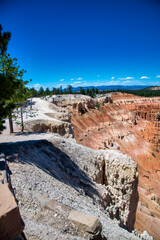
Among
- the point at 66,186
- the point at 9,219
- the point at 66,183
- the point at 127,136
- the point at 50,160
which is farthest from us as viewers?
the point at 127,136

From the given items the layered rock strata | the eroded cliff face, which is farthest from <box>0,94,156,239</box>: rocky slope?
the eroded cliff face

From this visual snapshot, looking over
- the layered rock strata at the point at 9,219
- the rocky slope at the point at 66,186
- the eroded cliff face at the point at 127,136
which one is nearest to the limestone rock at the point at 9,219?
the layered rock strata at the point at 9,219

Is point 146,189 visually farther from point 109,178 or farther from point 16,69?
point 16,69

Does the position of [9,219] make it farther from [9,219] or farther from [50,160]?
[50,160]

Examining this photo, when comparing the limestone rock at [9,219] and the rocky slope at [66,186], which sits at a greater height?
the limestone rock at [9,219]

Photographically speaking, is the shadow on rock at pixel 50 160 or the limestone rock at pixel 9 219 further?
the shadow on rock at pixel 50 160

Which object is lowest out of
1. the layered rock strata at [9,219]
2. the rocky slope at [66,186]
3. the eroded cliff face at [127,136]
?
the eroded cliff face at [127,136]

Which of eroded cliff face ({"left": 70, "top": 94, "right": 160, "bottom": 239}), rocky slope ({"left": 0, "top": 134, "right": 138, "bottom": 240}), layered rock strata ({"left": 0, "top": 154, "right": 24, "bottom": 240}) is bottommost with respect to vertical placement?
eroded cliff face ({"left": 70, "top": 94, "right": 160, "bottom": 239})

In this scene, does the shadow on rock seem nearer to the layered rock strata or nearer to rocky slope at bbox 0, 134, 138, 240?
rocky slope at bbox 0, 134, 138, 240

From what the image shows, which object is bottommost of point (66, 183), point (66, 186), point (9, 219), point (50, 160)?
point (66, 183)

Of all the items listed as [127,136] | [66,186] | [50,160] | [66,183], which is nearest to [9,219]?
[66,186]

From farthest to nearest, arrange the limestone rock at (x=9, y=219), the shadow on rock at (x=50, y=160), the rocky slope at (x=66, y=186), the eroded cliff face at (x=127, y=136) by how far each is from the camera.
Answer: the eroded cliff face at (x=127, y=136)
the shadow on rock at (x=50, y=160)
the rocky slope at (x=66, y=186)
the limestone rock at (x=9, y=219)

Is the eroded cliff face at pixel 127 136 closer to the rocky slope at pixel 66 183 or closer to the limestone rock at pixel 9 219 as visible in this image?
the rocky slope at pixel 66 183

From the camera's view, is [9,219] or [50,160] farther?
[50,160]
